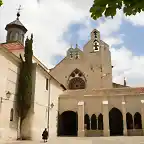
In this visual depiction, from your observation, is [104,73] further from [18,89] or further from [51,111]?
[18,89]

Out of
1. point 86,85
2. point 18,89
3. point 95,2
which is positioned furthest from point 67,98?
point 95,2

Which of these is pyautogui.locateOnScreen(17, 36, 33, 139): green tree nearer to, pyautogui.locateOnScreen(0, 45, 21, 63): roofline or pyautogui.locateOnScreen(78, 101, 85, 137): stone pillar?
pyautogui.locateOnScreen(0, 45, 21, 63): roofline

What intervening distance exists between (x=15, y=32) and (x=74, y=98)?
545 inches

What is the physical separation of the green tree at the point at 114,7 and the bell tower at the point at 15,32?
3321 centimetres

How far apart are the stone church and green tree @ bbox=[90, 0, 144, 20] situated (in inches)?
698

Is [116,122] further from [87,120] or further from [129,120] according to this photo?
[87,120]

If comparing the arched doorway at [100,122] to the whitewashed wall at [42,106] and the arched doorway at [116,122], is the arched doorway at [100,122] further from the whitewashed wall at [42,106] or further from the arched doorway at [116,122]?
the whitewashed wall at [42,106]

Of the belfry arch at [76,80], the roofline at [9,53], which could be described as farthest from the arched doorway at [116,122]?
the roofline at [9,53]

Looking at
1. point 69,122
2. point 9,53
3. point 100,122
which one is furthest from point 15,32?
point 100,122

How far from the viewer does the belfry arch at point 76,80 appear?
38.2 m

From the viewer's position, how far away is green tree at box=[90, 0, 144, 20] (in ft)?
7.91

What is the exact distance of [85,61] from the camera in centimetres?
3925

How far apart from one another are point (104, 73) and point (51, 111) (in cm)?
1314

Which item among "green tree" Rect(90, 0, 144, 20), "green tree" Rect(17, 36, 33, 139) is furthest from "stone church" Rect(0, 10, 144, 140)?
"green tree" Rect(90, 0, 144, 20)
